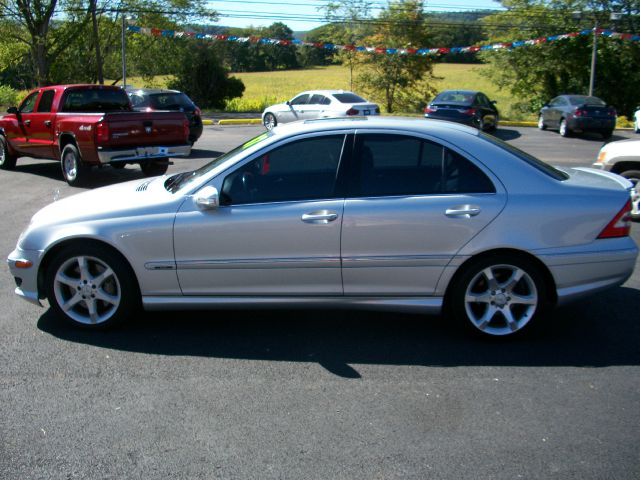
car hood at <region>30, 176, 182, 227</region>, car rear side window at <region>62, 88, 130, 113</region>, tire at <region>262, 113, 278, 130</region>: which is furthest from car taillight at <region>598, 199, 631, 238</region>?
tire at <region>262, 113, 278, 130</region>

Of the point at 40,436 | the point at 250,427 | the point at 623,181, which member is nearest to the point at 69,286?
the point at 40,436

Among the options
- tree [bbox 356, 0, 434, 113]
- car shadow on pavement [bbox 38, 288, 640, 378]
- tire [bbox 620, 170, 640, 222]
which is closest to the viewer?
car shadow on pavement [bbox 38, 288, 640, 378]

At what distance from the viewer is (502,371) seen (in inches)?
180

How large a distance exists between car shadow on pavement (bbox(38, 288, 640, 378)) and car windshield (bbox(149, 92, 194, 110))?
14227 mm

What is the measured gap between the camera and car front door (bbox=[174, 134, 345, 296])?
4.92 metres

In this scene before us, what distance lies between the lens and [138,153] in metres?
12.1

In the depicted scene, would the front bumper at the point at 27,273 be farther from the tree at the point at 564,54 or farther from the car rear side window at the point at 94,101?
the tree at the point at 564,54

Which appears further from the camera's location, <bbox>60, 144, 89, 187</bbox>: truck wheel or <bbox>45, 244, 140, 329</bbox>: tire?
<bbox>60, 144, 89, 187</bbox>: truck wheel

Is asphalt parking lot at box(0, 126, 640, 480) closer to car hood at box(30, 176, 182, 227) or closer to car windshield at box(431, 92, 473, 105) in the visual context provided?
car hood at box(30, 176, 182, 227)

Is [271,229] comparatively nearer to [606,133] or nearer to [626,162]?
[626,162]

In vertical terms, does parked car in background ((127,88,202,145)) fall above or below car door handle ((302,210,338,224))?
below

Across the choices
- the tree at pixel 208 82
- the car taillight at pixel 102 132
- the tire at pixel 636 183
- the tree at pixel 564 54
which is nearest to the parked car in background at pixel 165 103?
the car taillight at pixel 102 132

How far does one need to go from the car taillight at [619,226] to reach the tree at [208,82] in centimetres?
3767

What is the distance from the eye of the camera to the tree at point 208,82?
41188mm
